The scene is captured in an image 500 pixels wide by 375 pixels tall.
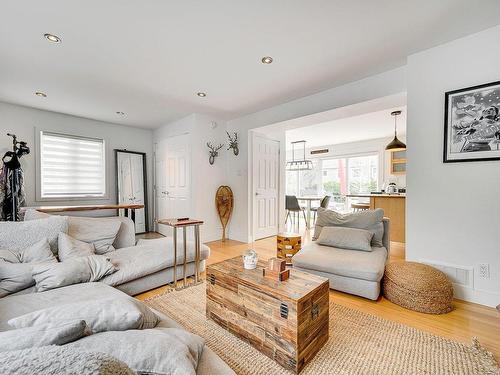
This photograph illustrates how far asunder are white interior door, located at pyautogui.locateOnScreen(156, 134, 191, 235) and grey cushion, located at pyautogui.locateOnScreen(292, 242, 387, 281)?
8.90ft

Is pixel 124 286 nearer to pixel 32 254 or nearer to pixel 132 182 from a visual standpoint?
pixel 32 254

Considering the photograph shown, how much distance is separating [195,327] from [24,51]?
3185 millimetres

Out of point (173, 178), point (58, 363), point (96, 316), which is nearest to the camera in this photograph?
point (58, 363)

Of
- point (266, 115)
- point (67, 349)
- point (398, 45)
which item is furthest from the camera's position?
point (266, 115)

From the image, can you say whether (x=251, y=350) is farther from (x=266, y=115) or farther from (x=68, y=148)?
(x=68, y=148)

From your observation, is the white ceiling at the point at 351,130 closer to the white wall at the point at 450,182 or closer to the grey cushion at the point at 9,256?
the white wall at the point at 450,182

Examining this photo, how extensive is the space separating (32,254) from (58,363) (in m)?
2.12

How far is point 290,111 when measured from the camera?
390 centimetres

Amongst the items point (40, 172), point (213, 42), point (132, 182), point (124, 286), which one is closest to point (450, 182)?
point (213, 42)

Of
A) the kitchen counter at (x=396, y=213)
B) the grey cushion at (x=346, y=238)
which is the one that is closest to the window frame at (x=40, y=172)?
the grey cushion at (x=346, y=238)

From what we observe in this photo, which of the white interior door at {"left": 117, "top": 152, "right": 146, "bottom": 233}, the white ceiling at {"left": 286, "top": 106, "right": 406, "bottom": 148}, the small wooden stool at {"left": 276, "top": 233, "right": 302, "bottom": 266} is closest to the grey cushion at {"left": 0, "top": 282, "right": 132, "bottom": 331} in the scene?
the small wooden stool at {"left": 276, "top": 233, "right": 302, "bottom": 266}

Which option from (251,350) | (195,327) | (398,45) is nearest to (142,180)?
(195,327)

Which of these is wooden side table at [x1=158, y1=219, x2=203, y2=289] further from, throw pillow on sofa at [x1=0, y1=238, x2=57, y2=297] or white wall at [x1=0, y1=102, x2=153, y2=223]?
white wall at [x1=0, y1=102, x2=153, y2=223]

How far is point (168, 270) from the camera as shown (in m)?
2.65
